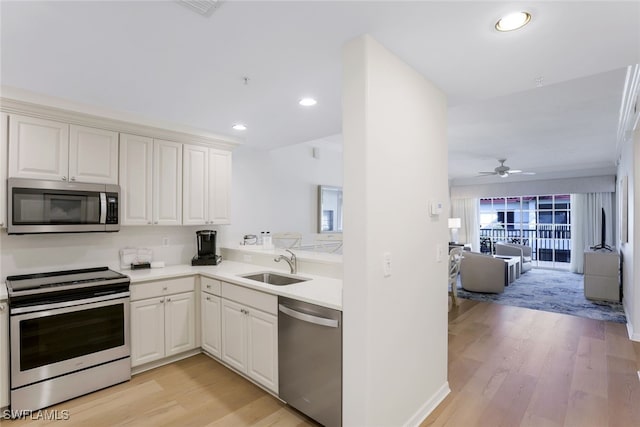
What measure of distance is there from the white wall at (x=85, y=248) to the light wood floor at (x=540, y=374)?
3133 millimetres

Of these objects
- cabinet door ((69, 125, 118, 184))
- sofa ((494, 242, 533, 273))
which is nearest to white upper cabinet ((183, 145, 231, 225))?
cabinet door ((69, 125, 118, 184))

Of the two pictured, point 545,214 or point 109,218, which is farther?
Result: point 545,214

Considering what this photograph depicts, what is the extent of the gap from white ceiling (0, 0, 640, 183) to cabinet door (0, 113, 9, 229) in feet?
1.17

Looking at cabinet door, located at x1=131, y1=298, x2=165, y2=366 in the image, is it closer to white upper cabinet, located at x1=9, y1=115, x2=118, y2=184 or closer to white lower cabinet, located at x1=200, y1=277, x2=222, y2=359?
white lower cabinet, located at x1=200, y1=277, x2=222, y2=359

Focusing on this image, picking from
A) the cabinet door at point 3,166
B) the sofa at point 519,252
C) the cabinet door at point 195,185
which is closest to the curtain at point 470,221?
the sofa at point 519,252

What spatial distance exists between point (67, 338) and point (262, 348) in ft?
5.04

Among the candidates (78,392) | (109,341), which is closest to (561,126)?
(109,341)

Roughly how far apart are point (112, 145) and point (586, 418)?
14.9ft

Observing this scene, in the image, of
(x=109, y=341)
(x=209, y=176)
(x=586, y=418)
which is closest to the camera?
(x=586, y=418)

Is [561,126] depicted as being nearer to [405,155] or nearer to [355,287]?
[405,155]

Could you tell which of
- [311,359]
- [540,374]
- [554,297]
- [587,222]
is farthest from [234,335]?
[587,222]

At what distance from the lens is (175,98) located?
9.00 ft

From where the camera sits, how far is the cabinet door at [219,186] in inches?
151

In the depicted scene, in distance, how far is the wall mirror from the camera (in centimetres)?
554
